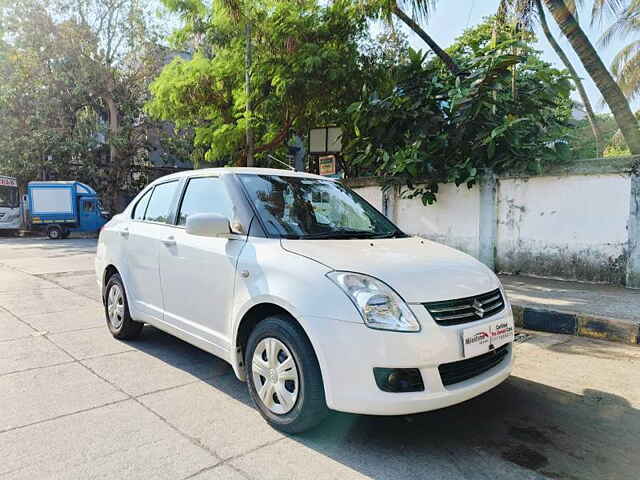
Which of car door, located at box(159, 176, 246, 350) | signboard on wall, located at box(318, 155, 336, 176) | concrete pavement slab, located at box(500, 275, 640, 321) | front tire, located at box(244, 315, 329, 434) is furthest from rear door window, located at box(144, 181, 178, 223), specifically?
signboard on wall, located at box(318, 155, 336, 176)

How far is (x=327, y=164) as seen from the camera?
9.86 metres

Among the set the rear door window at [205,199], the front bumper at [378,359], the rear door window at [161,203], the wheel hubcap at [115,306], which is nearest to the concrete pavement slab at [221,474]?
the front bumper at [378,359]

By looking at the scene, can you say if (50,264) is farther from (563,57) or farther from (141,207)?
(563,57)

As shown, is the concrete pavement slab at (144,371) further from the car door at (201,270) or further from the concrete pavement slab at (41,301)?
the concrete pavement slab at (41,301)

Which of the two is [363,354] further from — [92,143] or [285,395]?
[92,143]

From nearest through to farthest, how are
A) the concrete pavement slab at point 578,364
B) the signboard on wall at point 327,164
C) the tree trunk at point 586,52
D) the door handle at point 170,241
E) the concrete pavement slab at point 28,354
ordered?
the concrete pavement slab at point 578,364
the door handle at point 170,241
the concrete pavement slab at point 28,354
the tree trunk at point 586,52
the signboard on wall at point 327,164

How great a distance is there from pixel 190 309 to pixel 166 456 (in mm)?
1206

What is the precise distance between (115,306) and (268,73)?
6116 millimetres

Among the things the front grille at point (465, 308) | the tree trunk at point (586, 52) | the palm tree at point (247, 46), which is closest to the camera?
the front grille at point (465, 308)

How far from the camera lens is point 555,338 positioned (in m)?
5.05

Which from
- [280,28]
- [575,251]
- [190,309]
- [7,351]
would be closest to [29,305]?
[7,351]

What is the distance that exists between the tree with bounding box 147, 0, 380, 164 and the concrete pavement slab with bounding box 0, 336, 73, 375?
6099 millimetres

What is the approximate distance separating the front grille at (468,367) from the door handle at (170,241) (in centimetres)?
227

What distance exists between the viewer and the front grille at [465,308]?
101 inches
